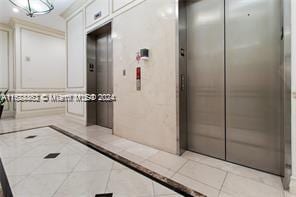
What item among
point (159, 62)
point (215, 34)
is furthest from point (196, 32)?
point (159, 62)

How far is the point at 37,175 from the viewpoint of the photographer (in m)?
1.82

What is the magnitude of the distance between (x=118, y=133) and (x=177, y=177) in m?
1.84

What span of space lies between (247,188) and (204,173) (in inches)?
17.1

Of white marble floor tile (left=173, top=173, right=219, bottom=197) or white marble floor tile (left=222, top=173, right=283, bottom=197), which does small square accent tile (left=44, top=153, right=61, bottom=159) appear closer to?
white marble floor tile (left=173, top=173, right=219, bottom=197)

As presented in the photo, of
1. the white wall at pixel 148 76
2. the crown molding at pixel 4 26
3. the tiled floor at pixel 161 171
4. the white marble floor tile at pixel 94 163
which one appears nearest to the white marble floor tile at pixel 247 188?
the tiled floor at pixel 161 171

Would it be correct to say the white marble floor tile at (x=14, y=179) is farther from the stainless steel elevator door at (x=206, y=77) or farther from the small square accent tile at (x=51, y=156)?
the stainless steel elevator door at (x=206, y=77)

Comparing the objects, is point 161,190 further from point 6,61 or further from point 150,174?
point 6,61

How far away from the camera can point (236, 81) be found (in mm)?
2039

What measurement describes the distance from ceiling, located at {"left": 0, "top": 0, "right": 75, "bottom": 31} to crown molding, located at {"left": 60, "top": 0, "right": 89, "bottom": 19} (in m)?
0.08

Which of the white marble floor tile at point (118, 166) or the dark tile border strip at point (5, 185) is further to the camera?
the white marble floor tile at point (118, 166)

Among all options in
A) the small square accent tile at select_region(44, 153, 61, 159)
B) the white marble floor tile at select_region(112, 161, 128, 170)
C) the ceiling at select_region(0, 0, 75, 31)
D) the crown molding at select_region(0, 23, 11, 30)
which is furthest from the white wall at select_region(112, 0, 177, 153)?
the crown molding at select_region(0, 23, 11, 30)

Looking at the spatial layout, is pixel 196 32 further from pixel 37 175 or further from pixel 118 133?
pixel 37 175

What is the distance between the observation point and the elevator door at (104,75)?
12.9 ft

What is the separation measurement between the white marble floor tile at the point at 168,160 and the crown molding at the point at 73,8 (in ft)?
13.6
